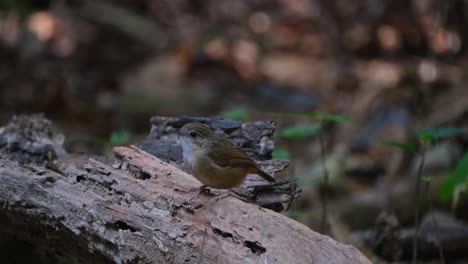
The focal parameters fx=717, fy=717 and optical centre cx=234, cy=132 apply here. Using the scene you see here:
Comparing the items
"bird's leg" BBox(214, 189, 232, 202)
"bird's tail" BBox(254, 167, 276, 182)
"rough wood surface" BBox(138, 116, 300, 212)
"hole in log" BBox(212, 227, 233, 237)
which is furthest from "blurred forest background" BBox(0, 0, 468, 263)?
"hole in log" BBox(212, 227, 233, 237)

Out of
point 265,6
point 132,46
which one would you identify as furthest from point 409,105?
point 132,46

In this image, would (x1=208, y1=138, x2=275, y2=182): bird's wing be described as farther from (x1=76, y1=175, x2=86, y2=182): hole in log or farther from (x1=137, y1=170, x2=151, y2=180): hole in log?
(x1=76, y1=175, x2=86, y2=182): hole in log

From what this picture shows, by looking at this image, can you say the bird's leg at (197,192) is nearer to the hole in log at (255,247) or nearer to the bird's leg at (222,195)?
the bird's leg at (222,195)

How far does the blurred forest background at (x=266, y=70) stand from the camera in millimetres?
8203

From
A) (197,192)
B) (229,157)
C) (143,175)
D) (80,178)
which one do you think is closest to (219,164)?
(229,157)

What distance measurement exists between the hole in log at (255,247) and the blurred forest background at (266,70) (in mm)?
4276

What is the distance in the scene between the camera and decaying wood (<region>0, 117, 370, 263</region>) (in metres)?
3.00

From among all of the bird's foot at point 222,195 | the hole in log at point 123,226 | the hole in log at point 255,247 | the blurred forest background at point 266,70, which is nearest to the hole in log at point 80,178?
the hole in log at point 123,226

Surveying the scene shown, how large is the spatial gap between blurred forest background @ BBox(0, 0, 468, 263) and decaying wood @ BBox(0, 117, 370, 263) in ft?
12.7

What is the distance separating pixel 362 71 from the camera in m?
10.1

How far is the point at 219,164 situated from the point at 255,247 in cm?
64

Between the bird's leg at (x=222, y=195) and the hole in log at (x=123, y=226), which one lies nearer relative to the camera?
the hole in log at (x=123, y=226)

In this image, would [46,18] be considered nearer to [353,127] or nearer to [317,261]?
[353,127]

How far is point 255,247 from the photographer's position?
9.84ft
